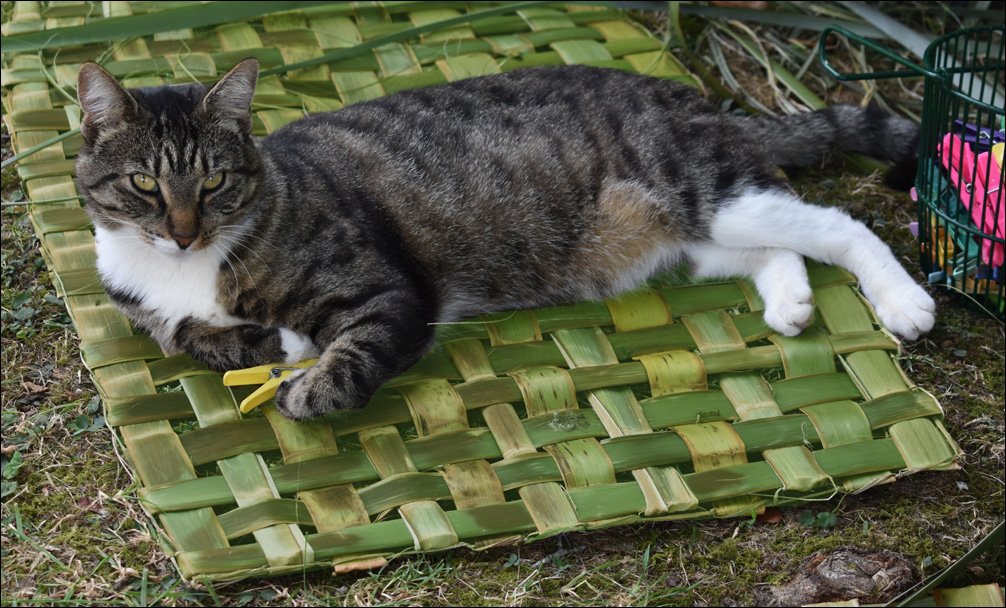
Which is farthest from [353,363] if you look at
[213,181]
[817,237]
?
[817,237]

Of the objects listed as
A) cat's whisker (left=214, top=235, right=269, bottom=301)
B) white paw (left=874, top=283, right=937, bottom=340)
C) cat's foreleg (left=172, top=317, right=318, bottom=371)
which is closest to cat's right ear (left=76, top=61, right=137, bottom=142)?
cat's whisker (left=214, top=235, right=269, bottom=301)

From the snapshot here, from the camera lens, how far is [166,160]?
2.12 meters

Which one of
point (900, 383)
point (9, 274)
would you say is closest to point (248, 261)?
point (9, 274)

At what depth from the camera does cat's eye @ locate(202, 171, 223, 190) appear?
217cm

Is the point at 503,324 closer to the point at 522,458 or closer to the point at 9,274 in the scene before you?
the point at 522,458

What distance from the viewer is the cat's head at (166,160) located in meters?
2.12

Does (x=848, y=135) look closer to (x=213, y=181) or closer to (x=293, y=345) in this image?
(x=293, y=345)

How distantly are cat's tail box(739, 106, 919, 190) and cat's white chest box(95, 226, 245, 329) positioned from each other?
1.75 meters

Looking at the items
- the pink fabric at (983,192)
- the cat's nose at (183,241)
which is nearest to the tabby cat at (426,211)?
the cat's nose at (183,241)

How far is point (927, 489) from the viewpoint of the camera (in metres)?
2.24

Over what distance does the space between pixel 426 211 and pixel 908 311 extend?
1.40m

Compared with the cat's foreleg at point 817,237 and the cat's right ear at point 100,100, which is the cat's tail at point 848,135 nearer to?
the cat's foreleg at point 817,237

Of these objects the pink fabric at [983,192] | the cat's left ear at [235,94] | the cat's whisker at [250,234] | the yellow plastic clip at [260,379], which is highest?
the pink fabric at [983,192]

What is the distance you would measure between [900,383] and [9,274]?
259 centimetres
